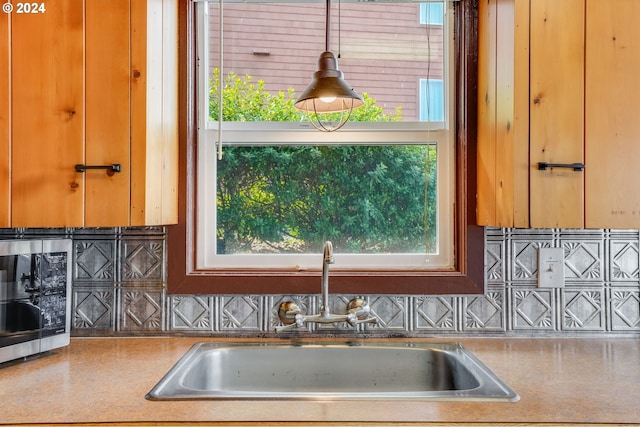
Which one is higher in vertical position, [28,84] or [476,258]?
[28,84]

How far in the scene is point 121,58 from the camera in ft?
4.23

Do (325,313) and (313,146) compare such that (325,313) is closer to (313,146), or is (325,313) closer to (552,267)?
(313,146)

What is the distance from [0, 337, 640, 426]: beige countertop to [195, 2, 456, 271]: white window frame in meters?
0.38

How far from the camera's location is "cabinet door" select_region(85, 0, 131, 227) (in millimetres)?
1280

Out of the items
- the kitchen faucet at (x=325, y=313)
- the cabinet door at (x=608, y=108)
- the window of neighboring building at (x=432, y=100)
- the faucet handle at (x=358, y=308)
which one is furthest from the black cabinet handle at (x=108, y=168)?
the cabinet door at (x=608, y=108)

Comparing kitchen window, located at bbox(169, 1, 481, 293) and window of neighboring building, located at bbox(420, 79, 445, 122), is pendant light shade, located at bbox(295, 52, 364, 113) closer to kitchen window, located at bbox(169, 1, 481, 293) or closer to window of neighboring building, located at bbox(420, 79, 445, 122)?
kitchen window, located at bbox(169, 1, 481, 293)

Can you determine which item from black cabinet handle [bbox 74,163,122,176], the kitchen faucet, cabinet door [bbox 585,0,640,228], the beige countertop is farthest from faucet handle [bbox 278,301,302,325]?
A: cabinet door [bbox 585,0,640,228]

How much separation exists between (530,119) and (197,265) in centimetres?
119

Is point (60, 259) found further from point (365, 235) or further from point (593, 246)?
point (593, 246)

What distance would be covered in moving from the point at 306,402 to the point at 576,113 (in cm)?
106

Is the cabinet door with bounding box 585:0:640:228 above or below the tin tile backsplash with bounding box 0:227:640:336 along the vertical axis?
above

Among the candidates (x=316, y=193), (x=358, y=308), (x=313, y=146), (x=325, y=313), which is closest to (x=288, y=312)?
(x=325, y=313)

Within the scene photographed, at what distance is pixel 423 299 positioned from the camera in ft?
5.16

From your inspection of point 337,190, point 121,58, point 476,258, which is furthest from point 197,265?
point 476,258
